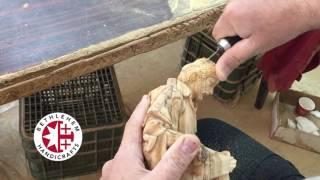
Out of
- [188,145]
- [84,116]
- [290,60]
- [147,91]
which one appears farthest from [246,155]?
[147,91]

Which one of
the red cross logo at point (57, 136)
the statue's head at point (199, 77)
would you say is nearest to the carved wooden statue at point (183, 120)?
the statue's head at point (199, 77)

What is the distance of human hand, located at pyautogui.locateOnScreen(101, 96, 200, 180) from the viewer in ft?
2.42

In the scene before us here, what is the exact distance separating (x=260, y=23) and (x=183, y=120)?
25cm

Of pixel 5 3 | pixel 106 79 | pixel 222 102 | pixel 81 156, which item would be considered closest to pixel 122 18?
pixel 5 3

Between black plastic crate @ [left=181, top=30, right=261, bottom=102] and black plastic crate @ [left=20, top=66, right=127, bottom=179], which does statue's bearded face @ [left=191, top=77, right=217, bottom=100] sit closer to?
black plastic crate @ [left=20, top=66, right=127, bottom=179]

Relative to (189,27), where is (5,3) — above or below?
above

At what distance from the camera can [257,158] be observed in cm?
104

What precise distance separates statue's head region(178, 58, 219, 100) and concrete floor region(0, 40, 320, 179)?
824 millimetres

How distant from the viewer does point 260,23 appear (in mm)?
874

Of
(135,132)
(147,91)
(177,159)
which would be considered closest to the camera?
(177,159)

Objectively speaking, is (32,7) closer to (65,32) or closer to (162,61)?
(65,32)

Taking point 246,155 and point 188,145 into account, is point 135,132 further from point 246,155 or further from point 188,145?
point 246,155

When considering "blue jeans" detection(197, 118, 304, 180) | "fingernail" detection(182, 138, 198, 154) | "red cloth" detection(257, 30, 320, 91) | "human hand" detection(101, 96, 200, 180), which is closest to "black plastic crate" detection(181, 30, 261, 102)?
"red cloth" detection(257, 30, 320, 91)

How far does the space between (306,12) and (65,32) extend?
23.0 inches
